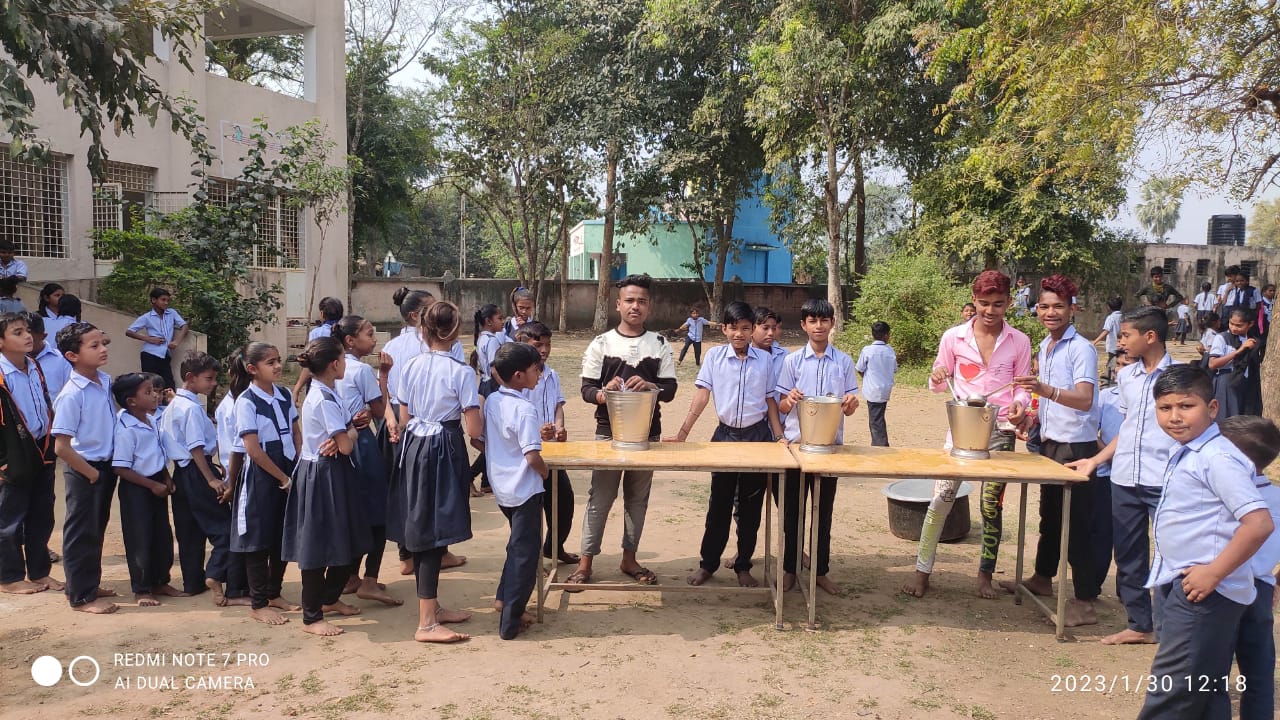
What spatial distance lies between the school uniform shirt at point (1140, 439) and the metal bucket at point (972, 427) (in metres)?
0.55

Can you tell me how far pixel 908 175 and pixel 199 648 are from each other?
2011cm

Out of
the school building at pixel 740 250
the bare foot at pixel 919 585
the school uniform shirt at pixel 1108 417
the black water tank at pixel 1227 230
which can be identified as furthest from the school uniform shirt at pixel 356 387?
the black water tank at pixel 1227 230

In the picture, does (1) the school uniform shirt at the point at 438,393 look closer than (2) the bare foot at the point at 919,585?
Yes

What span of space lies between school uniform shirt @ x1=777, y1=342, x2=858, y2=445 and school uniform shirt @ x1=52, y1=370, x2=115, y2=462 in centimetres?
348

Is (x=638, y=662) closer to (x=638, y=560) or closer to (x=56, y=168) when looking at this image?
(x=638, y=560)

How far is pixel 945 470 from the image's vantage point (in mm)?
4012

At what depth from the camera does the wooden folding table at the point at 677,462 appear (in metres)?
4.03

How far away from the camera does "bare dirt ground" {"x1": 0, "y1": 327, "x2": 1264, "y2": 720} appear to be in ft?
11.3

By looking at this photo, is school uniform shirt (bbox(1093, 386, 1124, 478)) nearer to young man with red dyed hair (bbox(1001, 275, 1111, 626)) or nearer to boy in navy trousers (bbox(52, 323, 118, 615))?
young man with red dyed hair (bbox(1001, 275, 1111, 626))

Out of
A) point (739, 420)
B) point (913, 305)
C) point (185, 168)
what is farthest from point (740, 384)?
point (913, 305)

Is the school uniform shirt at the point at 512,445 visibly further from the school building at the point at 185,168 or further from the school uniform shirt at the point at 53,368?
the school building at the point at 185,168

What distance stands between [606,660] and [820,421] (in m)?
1.52

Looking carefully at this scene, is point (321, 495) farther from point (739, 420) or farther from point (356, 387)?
point (739, 420)

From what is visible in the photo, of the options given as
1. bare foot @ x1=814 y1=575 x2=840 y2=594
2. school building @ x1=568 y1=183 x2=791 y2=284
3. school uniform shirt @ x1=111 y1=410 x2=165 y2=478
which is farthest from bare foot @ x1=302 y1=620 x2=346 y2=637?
school building @ x1=568 y1=183 x2=791 y2=284
